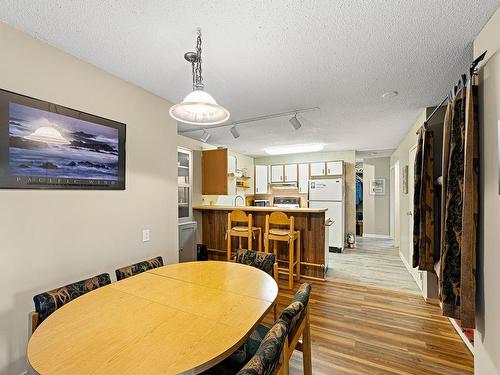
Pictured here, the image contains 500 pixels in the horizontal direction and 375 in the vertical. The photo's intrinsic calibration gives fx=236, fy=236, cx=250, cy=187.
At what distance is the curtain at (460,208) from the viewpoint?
157 cm

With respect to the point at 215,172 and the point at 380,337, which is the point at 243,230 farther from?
the point at 380,337

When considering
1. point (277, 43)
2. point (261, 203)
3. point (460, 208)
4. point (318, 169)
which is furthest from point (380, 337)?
point (261, 203)

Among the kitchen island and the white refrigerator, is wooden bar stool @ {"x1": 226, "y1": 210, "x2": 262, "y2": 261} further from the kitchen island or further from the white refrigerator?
the white refrigerator

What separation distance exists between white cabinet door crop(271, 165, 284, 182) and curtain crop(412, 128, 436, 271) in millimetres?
4207

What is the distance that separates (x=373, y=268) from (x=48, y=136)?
4.99 meters

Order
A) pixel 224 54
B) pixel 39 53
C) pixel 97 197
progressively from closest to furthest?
pixel 39 53 → pixel 224 54 → pixel 97 197

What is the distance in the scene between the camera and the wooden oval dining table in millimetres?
894

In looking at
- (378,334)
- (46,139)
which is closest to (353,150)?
(378,334)

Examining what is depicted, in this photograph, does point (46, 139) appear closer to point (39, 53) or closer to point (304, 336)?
point (39, 53)

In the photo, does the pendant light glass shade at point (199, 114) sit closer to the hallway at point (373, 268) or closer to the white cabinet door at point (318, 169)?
the hallway at point (373, 268)

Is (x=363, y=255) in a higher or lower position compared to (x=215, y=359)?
lower

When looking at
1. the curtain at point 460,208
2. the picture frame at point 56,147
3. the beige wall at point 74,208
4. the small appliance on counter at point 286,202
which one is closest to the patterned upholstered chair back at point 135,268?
the beige wall at point 74,208

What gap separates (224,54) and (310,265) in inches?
129

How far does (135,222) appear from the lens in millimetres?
2490
